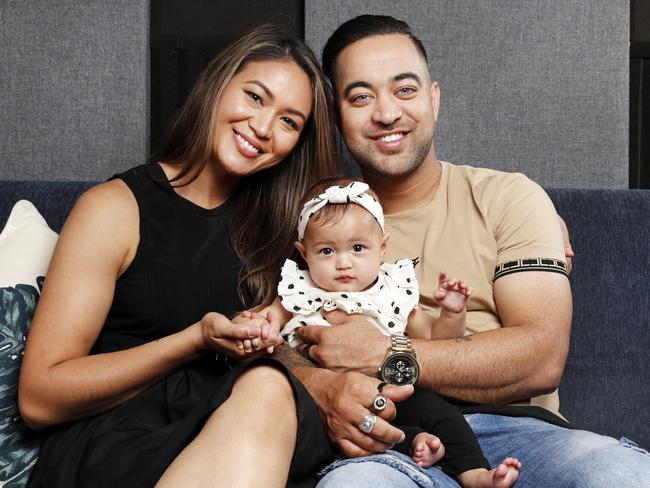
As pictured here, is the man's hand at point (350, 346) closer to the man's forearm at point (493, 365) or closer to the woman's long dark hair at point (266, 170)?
the man's forearm at point (493, 365)

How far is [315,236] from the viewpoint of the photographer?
1811 mm

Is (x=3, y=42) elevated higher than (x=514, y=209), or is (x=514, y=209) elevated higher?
(x=3, y=42)

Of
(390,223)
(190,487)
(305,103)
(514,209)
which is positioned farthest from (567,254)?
(190,487)

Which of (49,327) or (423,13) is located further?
(423,13)

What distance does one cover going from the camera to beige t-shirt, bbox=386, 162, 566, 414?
1918 mm

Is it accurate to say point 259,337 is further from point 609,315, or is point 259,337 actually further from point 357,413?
point 609,315

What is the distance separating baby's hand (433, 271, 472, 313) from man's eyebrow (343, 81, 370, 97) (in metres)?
0.67

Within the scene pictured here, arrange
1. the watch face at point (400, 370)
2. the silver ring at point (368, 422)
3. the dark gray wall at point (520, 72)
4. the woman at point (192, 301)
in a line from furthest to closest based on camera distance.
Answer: the dark gray wall at point (520, 72) → the watch face at point (400, 370) → the silver ring at point (368, 422) → the woman at point (192, 301)

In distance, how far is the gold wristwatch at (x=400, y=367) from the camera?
168cm

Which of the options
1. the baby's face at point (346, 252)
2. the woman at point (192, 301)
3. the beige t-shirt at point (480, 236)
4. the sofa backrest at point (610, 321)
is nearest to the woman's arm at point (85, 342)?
the woman at point (192, 301)

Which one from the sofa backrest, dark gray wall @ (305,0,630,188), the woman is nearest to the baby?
the woman

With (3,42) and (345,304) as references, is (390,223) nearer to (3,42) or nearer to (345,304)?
(345,304)

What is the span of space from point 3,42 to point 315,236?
141cm

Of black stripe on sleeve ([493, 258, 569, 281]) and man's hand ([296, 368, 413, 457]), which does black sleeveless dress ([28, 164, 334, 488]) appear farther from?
black stripe on sleeve ([493, 258, 569, 281])
